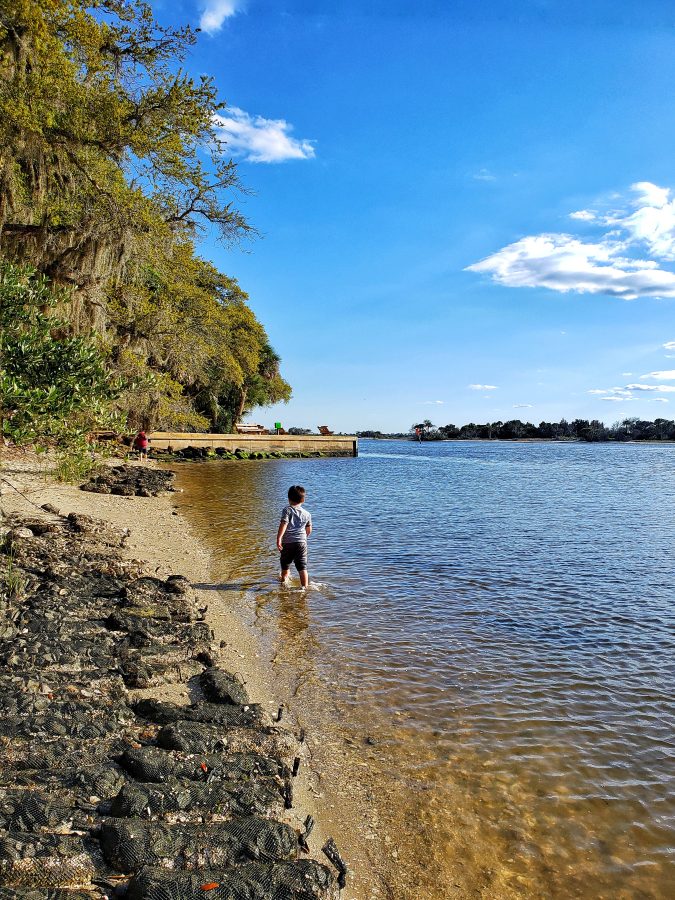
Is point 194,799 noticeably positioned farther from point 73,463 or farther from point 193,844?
point 73,463

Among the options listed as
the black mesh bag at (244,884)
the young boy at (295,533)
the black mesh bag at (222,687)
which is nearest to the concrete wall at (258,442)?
the young boy at (295,533)

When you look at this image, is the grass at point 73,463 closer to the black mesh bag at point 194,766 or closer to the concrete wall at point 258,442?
the black mesh bag at point 194,766

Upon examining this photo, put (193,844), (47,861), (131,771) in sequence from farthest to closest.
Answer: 1. (131,771)
2. (193,844)
3. (47,861)

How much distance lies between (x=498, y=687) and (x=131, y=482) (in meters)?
18.4

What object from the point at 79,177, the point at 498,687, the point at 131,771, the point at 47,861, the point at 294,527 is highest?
the point at 79,177

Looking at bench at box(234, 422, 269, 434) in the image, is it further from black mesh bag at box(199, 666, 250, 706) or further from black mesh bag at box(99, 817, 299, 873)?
black mesh bag at box(99, 817, 299, 873)

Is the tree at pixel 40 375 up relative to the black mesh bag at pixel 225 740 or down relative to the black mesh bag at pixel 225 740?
up

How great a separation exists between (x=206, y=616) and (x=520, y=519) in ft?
49.1

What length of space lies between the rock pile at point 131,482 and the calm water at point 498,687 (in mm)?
5365

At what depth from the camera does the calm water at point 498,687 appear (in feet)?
12.6

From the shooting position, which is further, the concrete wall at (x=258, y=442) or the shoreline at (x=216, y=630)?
the concrete wall at (x=258, y=442)

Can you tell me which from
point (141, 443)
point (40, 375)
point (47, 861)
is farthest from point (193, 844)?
point (141, 443)

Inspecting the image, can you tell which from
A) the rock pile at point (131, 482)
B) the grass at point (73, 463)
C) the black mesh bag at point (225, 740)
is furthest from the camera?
the rock pile at point (131, 482)

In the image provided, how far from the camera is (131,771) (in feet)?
12.3
